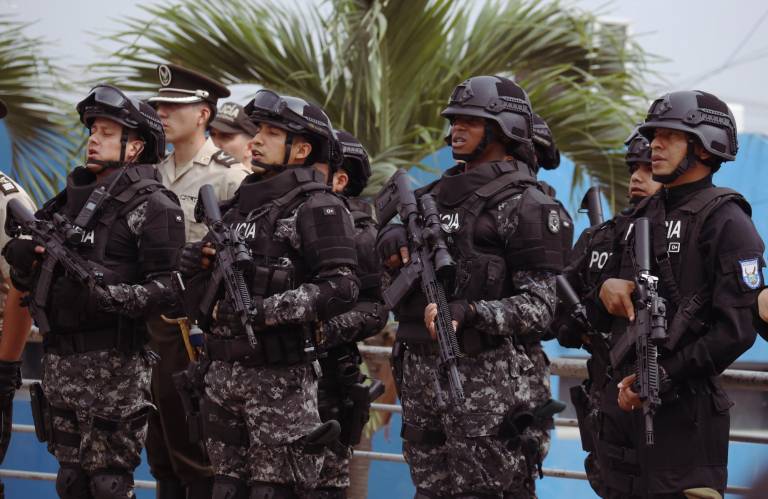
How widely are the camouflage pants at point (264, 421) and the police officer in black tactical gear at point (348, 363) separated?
1.64 feet

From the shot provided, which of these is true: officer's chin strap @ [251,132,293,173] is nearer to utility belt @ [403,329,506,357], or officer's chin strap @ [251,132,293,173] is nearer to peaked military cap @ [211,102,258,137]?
utility belt @ [403,329,506,357]

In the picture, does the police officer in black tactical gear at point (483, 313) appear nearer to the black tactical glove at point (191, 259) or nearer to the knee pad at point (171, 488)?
the black tactical glove at point (191, 259)

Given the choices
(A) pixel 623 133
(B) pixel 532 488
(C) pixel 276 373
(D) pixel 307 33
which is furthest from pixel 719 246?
(D) pixel 307 33

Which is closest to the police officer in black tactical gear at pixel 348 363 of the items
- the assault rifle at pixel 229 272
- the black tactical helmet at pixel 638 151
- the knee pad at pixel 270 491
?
the knee pad at pixel 270 491

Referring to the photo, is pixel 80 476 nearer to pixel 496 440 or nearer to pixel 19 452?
pixel 496 440

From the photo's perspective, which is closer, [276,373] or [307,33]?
[276,373]

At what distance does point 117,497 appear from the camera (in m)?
5.39

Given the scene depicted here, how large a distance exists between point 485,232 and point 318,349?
3.68 feet

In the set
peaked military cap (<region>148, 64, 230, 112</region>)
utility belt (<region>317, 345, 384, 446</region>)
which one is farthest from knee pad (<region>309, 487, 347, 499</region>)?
peaked military cap (<region>148, 64, 230, 112</region>)

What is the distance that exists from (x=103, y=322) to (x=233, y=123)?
240cm

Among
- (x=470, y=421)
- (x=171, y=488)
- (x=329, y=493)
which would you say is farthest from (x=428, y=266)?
(x=171, y=488)

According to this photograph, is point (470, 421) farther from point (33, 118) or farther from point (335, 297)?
point (33, 118)

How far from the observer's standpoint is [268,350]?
4.96 m

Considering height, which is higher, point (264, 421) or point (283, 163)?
point (283, 163)
